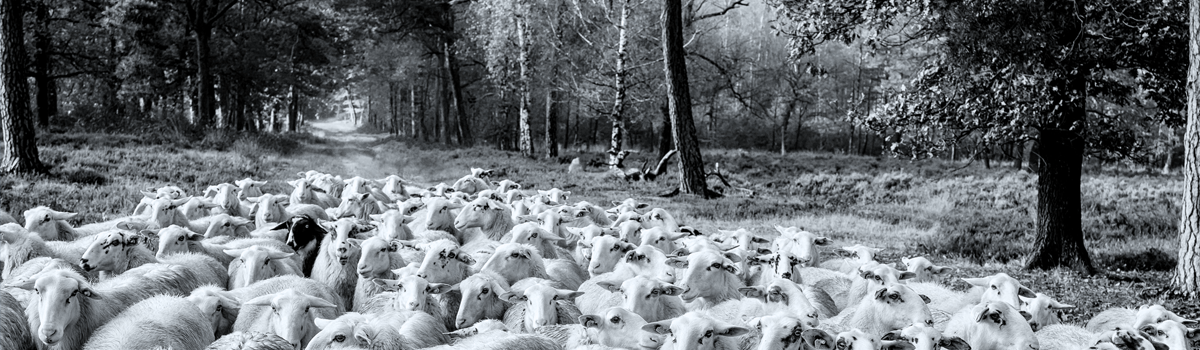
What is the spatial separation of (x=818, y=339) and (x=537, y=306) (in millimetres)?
2105

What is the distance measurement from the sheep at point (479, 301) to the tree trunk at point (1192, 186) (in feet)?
22.1

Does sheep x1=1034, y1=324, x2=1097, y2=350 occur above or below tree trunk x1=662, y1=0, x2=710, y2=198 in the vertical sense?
below

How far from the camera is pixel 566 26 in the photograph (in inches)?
1131

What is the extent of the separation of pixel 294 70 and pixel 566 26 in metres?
10.6

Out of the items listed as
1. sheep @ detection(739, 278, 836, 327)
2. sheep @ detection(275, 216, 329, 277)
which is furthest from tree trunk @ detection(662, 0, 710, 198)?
sheep @ detection(739, 278, 836, 327)

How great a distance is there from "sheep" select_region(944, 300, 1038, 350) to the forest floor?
9.37 ft

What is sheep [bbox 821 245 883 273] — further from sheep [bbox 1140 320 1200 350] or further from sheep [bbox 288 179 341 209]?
sheep [bbox 288 179 341 209]

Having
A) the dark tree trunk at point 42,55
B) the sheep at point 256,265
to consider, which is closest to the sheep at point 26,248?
the sheep at point 256,265

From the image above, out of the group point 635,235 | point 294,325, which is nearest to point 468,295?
point 294,325

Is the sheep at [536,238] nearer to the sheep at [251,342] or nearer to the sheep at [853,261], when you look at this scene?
the sheep at [853,261]

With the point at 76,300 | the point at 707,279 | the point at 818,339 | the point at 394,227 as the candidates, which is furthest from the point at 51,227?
the point at 818,339

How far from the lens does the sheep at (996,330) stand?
528 cm

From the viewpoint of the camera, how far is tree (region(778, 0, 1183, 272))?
9.49 meters

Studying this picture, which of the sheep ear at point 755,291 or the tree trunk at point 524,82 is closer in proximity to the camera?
the sheep ear at point 755,291
